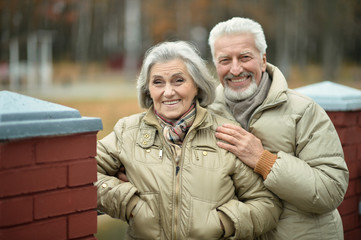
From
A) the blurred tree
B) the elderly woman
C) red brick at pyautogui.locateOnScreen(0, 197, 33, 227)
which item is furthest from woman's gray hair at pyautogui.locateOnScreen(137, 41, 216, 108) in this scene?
the blurred tree

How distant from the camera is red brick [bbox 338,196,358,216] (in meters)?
3.22

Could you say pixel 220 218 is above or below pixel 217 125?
below

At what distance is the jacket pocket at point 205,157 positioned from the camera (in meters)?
2.24

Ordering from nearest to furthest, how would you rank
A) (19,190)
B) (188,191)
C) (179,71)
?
(19,190), (188,191), (179,71)

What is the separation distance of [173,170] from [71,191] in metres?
0.58

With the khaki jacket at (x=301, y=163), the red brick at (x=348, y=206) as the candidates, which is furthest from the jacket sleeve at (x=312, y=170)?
the red brick at (x=348, y=206)

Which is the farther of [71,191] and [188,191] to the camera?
[188,191]

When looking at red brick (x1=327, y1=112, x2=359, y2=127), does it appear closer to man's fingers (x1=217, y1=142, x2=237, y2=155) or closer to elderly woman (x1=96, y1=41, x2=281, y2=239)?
elderly woman (x1=96, y1=41, x2=281, y2=239)

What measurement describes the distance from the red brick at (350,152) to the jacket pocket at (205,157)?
136 cm

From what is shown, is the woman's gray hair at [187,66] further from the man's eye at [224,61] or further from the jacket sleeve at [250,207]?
the jacket sleeve at [250,207]

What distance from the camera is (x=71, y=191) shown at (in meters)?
1.87

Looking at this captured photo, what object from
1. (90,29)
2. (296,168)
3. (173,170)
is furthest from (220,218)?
(90,29)

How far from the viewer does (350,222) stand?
10.9ft

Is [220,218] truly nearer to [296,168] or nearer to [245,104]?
[296,168]
